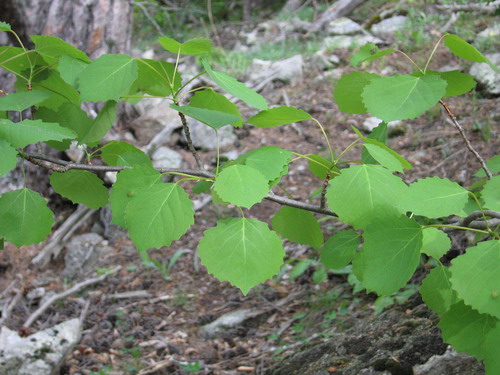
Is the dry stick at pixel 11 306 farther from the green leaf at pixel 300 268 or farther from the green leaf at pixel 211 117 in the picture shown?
the green leaf at pixel 211 117

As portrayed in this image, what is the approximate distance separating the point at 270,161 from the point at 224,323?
2.04 metres

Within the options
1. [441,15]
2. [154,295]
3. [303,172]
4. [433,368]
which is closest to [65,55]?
[433,368]

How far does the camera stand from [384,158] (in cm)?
86

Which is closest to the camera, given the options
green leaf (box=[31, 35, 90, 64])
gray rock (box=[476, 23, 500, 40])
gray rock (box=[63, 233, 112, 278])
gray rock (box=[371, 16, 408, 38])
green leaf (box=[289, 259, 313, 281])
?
green leaf (box=[31, 35, 90, 64])

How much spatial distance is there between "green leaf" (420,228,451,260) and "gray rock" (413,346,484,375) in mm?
423

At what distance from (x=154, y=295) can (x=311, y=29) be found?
5.48 meters

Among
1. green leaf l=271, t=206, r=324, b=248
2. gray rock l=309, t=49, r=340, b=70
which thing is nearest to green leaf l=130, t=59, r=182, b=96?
green leaf l=271, t=206, r=324, b=248

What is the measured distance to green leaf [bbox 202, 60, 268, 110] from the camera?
0.91 m

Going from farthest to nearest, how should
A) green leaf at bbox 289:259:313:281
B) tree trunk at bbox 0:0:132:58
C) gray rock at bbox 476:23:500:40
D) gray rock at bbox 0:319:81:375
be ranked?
gray rock at bbox 476:23:500:40
tree trunk at bbox 0:0:132:58
green leaf at bbox 289:259:313:281
gray rock at bbox 0:319:81:375

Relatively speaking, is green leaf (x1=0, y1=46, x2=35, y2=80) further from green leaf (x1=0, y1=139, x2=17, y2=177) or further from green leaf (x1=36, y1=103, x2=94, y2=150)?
green leaf (x1=0, y1=139, x2=17, y2=177)

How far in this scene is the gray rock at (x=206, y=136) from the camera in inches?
175

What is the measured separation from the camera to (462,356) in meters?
1.36

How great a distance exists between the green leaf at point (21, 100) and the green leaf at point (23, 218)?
19 centimetres

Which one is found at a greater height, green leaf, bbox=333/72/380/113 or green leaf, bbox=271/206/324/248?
green leaf, bbox=333/72/380/113
